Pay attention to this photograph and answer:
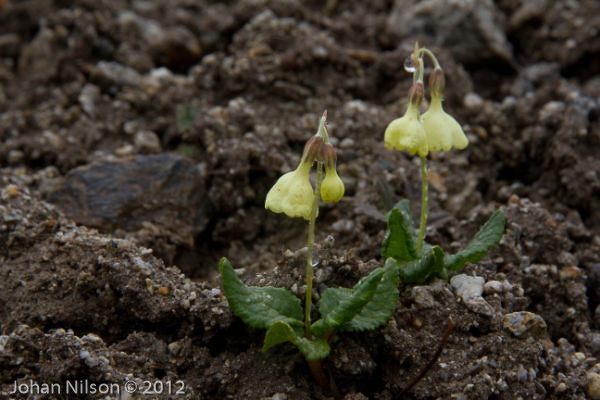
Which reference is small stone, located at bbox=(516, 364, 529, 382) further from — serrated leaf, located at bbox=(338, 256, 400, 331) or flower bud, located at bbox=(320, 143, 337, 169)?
flower bud, located at bbox=(320, 143, 337, 169)

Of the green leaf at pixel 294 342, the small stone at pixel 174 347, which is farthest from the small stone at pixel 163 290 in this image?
the green leaf at pixel 294 342

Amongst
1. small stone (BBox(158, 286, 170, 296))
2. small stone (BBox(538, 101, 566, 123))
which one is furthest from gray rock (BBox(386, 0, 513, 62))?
small stone (BBox(158, 286, 170, 296))

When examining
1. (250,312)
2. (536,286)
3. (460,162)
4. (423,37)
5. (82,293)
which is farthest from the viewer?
(423,37)

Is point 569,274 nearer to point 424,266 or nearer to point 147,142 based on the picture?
point 424,266

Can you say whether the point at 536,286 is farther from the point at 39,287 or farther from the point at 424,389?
the point at 39,287

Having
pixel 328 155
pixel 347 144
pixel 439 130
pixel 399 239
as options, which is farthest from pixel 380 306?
pixel 347 144

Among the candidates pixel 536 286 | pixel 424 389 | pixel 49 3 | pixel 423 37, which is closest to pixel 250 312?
pixel 424 389
